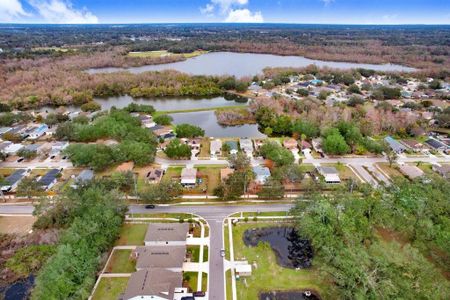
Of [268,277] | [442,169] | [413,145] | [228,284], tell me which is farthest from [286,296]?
[413,145]

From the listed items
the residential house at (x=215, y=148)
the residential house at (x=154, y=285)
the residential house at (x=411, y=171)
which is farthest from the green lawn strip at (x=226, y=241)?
the residential house at (x=411, y=171)

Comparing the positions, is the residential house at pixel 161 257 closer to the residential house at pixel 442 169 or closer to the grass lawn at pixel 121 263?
the grass lawn at pixel 121 263

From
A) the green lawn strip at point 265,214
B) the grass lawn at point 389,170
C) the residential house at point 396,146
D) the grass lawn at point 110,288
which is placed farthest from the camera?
the residential house at point 396,146

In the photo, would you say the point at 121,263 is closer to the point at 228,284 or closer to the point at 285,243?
the point at 228,284

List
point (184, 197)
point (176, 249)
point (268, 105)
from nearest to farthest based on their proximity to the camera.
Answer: point (176, 249)
point (184, 197)
point (268, 105)

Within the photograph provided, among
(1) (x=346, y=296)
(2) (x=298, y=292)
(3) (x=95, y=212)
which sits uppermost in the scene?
(3) (x=95, y=212)

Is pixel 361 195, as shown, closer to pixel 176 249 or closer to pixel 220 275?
pixel 220 275

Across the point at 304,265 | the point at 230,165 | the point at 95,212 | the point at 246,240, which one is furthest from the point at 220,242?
the point at 230,165
